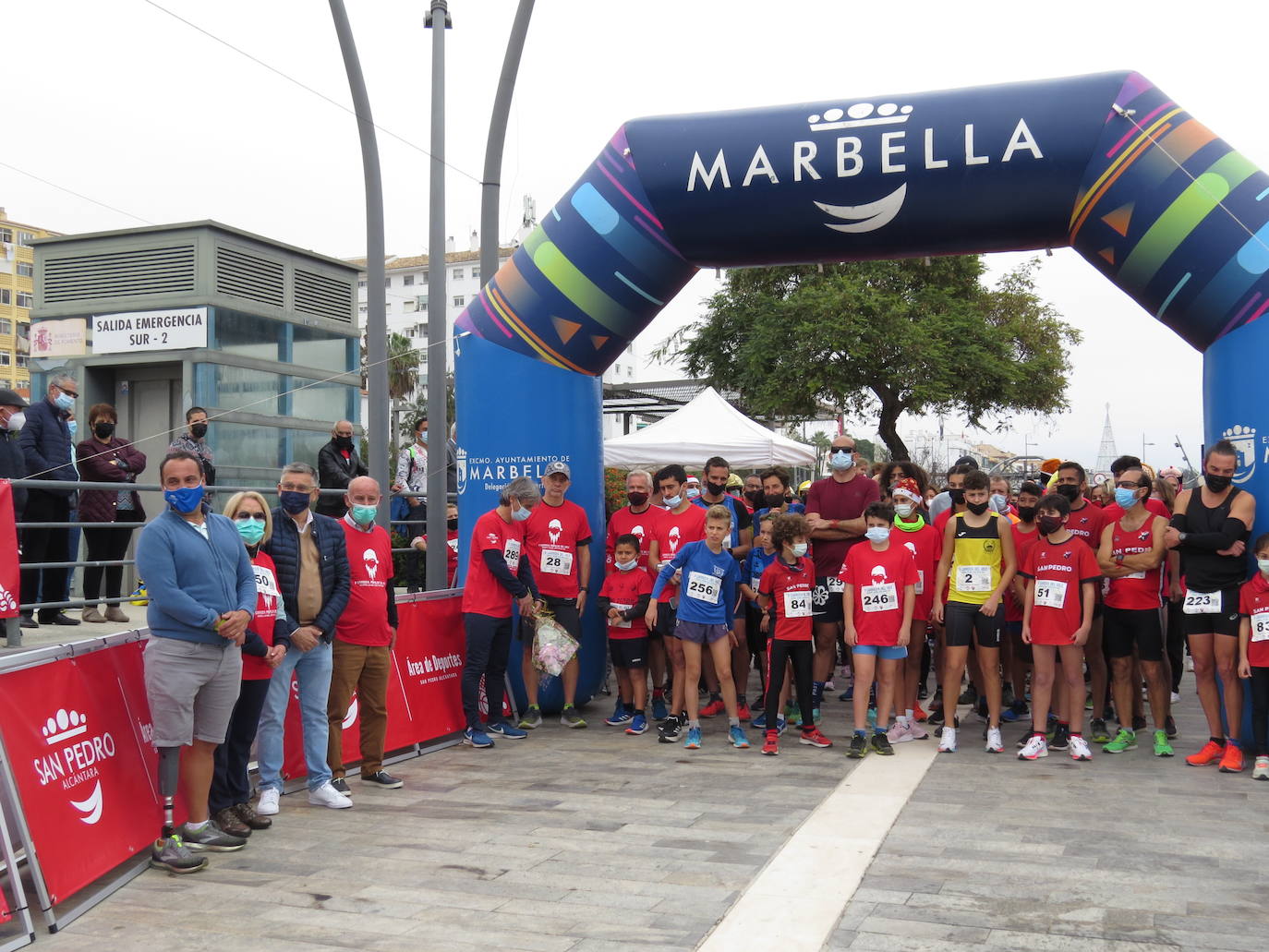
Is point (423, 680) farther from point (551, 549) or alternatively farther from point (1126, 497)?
point (1126, 497)

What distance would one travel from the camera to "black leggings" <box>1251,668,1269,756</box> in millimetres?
6754

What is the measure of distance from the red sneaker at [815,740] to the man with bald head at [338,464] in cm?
493

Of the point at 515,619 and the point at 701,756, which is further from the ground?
the point at 515,619

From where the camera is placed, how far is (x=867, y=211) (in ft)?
25.7

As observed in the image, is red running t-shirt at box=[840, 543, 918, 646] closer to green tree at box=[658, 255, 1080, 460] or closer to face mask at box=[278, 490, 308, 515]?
face mask at box=[278, 490, 308, 515]

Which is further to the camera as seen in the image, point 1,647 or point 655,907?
point 1,647

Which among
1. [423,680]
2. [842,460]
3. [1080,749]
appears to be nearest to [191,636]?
[423,680]

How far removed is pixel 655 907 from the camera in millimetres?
4488

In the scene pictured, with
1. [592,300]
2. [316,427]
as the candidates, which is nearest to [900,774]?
[592,300]

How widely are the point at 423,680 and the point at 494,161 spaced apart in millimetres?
4677

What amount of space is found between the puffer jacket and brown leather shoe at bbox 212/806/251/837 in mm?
840

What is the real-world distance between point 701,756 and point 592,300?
334cm

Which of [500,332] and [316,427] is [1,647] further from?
[316,427]

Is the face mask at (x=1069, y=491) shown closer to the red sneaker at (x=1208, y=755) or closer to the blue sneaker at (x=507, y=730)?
the red sneaker at (x=1208, y=755)
